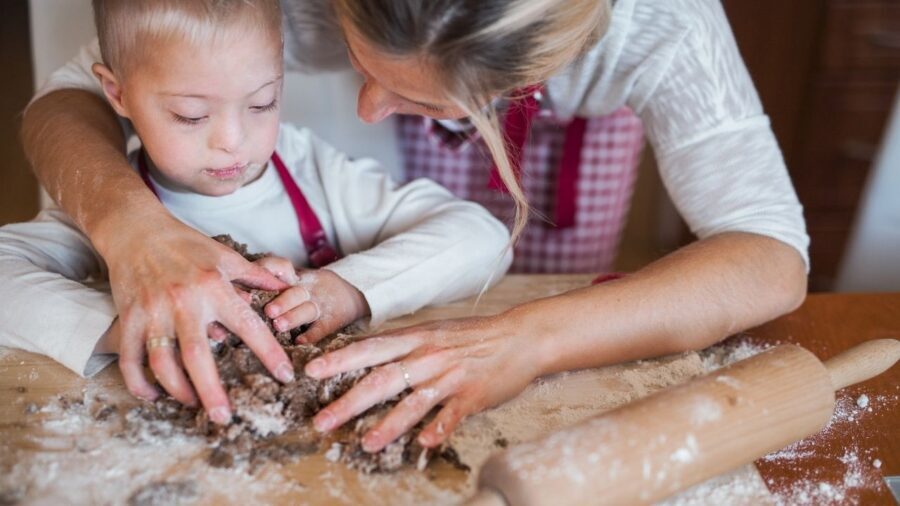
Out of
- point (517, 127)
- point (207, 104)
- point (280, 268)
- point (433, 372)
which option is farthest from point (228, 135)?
point (517, 127)

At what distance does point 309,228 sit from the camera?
4.21 feet

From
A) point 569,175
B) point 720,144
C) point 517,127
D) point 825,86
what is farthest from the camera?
point 825,86

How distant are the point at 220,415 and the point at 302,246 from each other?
436 mm

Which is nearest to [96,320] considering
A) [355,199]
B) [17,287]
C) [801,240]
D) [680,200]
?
[17,287]

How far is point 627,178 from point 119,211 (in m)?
1.09

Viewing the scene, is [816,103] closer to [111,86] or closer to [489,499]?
[111,86]

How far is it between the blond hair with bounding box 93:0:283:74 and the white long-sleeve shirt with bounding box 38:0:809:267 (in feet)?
1.40

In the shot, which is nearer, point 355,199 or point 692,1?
point 692,1

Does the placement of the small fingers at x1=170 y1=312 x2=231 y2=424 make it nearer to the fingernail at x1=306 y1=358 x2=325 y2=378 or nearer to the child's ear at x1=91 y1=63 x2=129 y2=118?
the fingernail at x1=306 y1=358 x2=325 y2=378

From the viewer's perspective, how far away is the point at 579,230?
5.95 feet

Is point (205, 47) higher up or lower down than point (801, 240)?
higher up

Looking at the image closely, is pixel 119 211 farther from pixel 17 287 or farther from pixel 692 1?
pixel 692 1

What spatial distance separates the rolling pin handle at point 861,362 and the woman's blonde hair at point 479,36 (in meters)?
0.42

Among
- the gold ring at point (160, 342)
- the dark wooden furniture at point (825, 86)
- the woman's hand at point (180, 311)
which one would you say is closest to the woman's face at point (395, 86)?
the woman's hand at point (180, 311)
